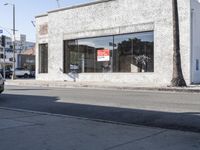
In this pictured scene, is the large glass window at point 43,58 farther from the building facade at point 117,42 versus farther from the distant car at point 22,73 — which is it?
the distant car at point 22,73

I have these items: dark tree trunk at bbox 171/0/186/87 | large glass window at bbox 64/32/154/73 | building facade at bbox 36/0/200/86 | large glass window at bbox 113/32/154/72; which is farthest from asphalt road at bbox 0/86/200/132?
large glass window at bbox 64/32/154/73

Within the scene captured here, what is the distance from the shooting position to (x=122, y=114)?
11.9 m

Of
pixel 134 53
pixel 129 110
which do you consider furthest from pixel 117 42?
pixel 129 110

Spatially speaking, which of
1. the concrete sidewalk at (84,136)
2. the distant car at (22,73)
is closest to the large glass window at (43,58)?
the distant car at (22,73)

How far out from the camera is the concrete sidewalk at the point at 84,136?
290 inches

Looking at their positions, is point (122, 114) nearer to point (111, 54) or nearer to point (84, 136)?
point (84, 136)

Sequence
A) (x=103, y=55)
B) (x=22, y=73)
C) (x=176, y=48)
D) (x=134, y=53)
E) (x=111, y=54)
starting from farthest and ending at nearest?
(x=22, y=73) < (x=103, y=55) < (x=111, y=54) < (x=134, y=53) < (x=176, y=48)

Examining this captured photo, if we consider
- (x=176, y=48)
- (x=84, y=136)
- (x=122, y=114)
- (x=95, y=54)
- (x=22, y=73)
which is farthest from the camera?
(x=22, y=73)

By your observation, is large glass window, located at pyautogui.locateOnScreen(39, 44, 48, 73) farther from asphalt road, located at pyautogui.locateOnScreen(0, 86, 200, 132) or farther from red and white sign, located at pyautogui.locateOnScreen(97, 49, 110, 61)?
asphalt road, located at pyautogui.locateOnScreen(0, 86, 200, 132)

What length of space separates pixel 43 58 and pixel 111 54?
32.6 feet

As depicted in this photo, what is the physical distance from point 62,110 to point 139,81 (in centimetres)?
1750

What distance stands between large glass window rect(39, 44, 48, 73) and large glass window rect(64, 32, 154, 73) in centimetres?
337

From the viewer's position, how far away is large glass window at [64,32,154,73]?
30266 millimetres

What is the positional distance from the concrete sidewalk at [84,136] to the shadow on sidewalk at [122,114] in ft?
2.34
